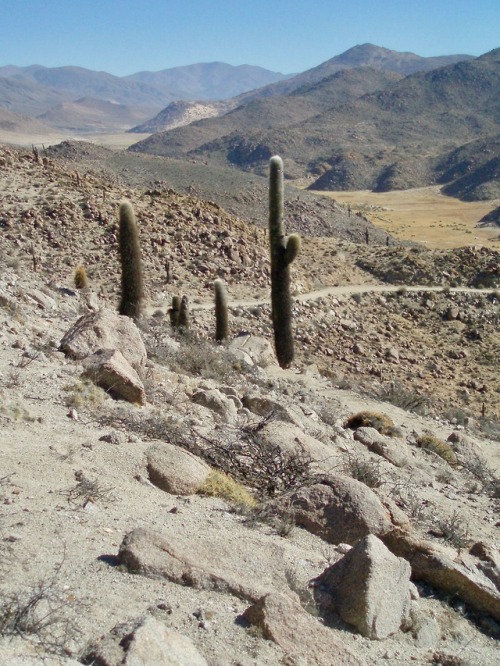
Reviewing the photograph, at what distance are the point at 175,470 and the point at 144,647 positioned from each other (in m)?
2.72

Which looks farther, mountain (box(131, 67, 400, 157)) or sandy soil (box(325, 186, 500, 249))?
mountain (box(131, 67, 400, 157))

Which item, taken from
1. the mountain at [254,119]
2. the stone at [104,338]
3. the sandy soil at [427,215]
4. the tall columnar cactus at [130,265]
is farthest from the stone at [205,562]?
the mountain at [254,119]

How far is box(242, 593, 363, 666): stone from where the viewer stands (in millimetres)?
4078

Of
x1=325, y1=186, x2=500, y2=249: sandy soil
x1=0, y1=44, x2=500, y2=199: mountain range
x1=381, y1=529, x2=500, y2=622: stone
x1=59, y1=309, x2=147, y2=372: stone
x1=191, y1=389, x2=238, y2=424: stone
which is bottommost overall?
x1=325, y1=186, x2=500, y2=249: sandy soil

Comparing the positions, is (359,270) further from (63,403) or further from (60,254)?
(63,403)

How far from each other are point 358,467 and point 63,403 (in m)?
3.43

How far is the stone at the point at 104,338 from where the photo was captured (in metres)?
9.38

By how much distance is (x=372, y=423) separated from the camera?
11.7 meters

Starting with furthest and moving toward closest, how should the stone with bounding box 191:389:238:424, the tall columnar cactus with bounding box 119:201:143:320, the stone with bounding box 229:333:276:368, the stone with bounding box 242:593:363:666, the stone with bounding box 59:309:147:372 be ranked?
the tall columnar cactus with bounding box 119:201:143:320
the stone with bounding box 229:333:276:368
the stone with bounding box 59:309:147:372
the stone with bounding box 191:389:238:424
the stone with bounding box 242:593:363:666

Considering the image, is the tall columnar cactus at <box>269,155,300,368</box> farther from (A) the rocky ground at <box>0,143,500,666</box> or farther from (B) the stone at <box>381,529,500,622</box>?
(B) the stone at <box>381,529,500,622</box>

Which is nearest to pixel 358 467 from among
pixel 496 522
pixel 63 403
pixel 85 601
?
pixel 496 522

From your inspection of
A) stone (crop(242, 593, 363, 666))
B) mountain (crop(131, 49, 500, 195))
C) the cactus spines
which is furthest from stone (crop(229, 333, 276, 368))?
mountain (crop(131, 49, 500, 195))

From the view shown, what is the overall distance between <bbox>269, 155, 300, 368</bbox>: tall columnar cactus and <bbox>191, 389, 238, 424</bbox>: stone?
863cm

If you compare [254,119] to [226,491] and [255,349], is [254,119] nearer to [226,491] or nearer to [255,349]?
[255,349]
